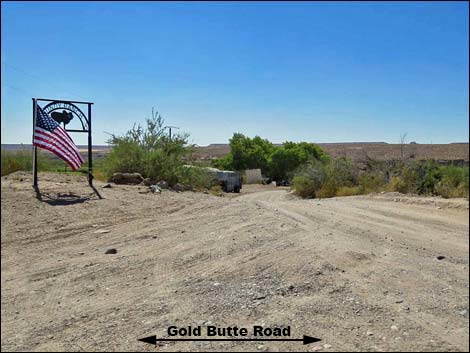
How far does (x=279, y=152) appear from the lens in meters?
42.7

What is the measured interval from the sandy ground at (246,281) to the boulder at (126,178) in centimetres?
620

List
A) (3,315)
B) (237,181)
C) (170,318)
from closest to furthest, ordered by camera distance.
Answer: (3,315) < (170,318) < (237,181)

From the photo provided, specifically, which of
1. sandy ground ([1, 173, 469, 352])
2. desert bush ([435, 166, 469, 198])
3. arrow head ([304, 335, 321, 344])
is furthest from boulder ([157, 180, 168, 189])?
arrow head ([304, 335, 321, 344])

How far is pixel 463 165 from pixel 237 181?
25860 mm

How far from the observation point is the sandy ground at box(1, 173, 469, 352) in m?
2.55

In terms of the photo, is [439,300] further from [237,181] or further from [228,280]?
[237,181]

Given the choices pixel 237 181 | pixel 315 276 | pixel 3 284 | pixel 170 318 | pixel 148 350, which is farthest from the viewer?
pixel 237 181

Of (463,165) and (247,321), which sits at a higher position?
(463,165)

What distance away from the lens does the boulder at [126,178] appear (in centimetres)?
1204

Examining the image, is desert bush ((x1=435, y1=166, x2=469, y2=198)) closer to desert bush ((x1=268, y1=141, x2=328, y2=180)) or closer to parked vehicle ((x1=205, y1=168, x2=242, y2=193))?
parked vehicle ((x1=205, y1=168, x2=242, y2=193))

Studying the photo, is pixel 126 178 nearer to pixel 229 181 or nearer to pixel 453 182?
pixel 453 182

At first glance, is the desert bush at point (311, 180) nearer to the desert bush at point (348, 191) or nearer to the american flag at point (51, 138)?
the desert bush at point (348, 191)

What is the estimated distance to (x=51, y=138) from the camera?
691 cm

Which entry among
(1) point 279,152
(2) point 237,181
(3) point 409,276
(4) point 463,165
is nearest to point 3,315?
(3) point 409,276
